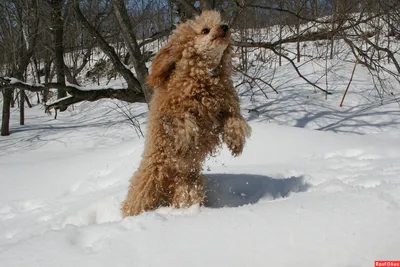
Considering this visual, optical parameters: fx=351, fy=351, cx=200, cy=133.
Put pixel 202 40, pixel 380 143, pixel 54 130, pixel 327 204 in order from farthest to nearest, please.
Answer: pixel 54 130 → pixel 380 143 → pixel 202 40 → pixel 327 204

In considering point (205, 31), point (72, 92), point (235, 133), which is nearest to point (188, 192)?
point (235, 133)

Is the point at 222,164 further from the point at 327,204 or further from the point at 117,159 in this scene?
the point at 327,204

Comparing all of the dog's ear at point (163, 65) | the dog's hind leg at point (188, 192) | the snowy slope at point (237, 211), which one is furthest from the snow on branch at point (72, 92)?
the dog's hind leg at point (188, 192)

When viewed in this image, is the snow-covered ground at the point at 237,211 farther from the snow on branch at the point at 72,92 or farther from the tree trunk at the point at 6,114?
the tree trunk at the point at 6,114

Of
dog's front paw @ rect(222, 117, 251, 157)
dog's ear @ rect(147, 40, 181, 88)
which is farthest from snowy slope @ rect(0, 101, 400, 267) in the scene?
dog's ear @ rect(147, 40, 181, 88)

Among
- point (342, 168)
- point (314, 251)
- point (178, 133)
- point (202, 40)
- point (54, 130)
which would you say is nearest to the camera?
point (314, 251)

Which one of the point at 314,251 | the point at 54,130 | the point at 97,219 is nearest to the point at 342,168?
the point at 314,251

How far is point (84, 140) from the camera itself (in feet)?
29.0

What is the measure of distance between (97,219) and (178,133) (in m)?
1.35

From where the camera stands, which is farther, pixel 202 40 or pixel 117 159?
pixel 117 159

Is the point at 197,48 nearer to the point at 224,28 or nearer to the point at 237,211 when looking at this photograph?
the point at 224,28

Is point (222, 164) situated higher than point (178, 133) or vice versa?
point (178, 133)

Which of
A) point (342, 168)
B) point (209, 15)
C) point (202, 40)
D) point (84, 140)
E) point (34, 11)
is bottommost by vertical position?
point (84, 140)

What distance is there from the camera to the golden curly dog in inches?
90.8
